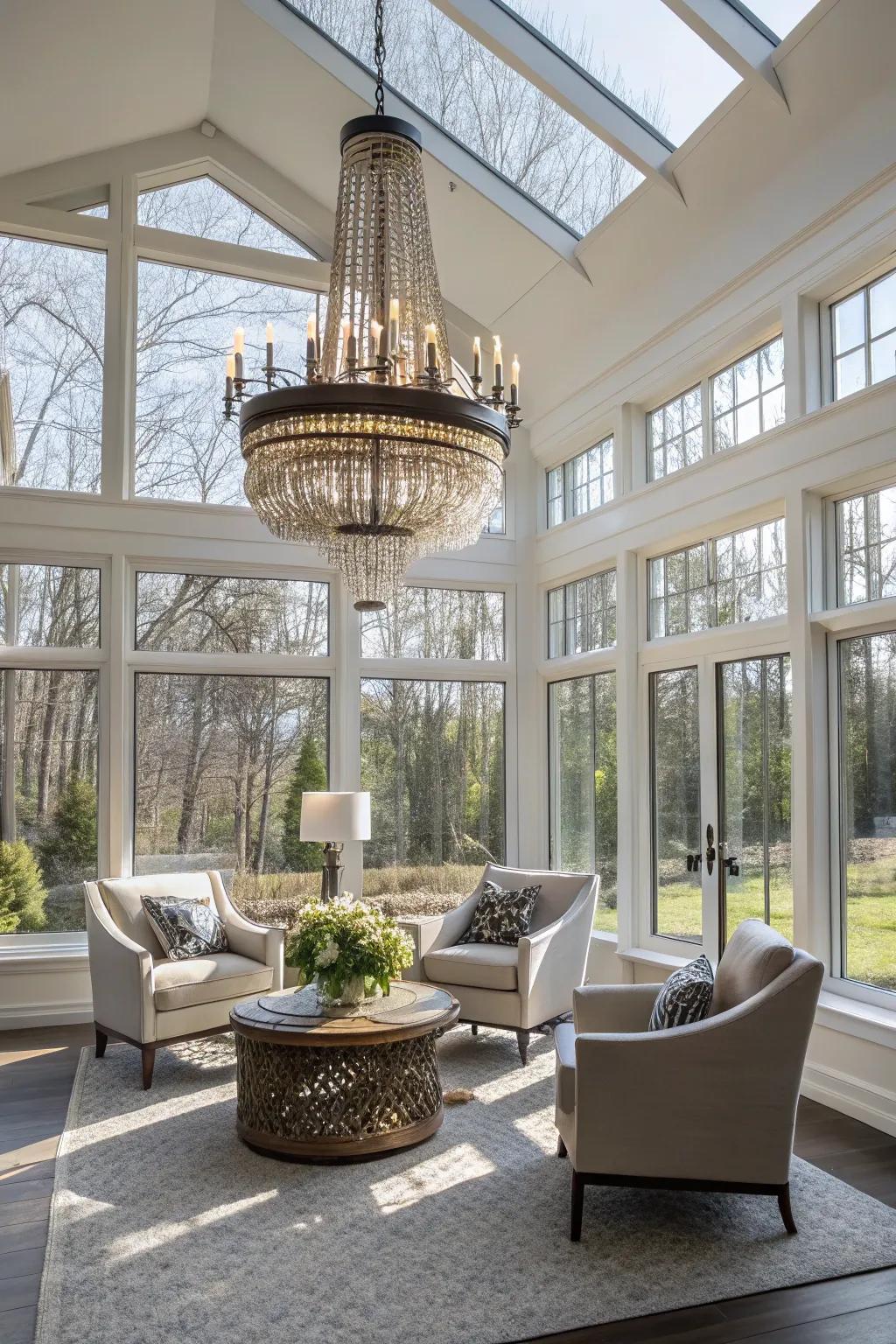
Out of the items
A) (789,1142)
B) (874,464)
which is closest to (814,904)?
(789,1142)

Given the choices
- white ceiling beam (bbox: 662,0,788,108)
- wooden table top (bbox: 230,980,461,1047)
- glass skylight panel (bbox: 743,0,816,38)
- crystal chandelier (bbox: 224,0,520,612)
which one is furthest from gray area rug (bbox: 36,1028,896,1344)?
glass skylight panel (bbox: 743,0,816,38)

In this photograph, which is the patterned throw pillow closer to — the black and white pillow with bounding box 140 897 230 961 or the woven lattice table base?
the black and white pillow with bounding box 140 897 230 961

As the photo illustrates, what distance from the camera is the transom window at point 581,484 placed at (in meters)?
6.68

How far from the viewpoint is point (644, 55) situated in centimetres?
→ 507

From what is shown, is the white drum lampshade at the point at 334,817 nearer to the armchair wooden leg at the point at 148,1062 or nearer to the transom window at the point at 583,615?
the armchair wooden leg at the point at 148,1062

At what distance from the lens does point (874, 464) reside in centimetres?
434

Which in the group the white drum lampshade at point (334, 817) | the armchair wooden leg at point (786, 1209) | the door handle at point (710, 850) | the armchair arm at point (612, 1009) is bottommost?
the armchair wooden leg at point (786, 1209)

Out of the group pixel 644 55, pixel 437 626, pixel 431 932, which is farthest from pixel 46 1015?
pixel 644 55

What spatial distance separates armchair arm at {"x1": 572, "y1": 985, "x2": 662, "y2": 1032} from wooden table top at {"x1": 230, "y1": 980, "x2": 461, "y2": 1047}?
56 centimetres

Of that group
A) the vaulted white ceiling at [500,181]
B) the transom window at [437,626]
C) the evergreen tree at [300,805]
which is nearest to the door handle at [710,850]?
the transom window at [437,626]

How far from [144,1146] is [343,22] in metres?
5.64

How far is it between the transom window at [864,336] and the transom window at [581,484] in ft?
6.60

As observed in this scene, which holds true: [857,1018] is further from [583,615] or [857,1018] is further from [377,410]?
[583,615]

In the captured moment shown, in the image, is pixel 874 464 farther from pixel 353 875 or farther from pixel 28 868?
pixel 28 868
